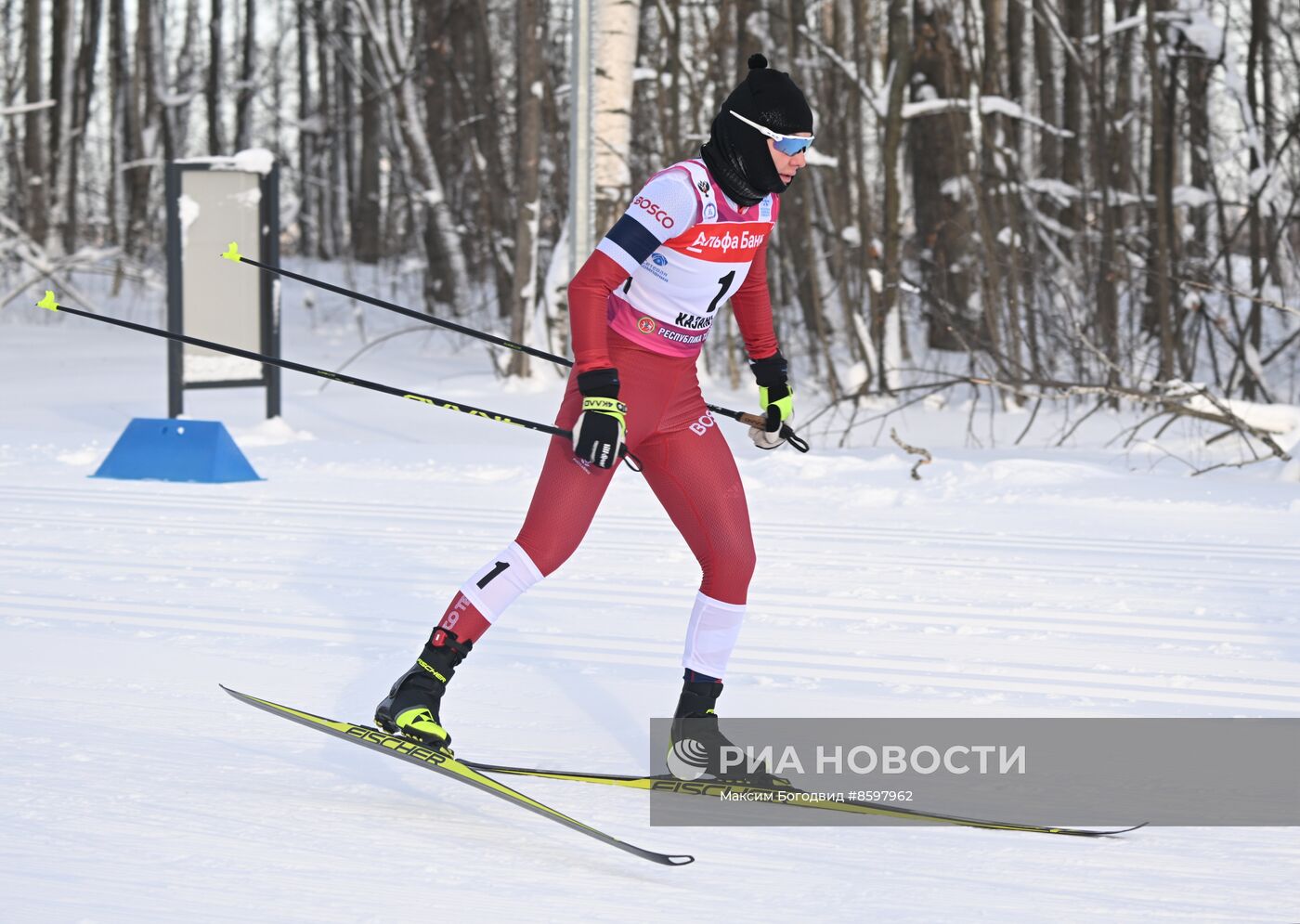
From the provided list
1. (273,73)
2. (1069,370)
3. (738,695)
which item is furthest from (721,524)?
(273,73)

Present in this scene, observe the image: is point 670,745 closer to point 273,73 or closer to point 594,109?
point 594,109

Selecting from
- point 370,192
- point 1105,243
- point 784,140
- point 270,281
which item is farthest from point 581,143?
point 370,192

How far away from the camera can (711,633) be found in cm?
361

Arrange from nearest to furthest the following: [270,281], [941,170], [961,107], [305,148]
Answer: [270,281], [961,107], [941,170], [305,148]

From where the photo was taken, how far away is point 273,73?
36312mm

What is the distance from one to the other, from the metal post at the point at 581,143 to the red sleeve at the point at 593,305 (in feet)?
25.3

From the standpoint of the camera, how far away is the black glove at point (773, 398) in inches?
154

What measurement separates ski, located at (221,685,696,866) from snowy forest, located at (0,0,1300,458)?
5.59 meters

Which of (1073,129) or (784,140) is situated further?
(1073,129)

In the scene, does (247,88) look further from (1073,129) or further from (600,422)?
(600,422)

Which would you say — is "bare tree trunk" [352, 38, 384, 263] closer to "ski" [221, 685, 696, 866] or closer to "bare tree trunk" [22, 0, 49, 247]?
"bare tree trunk" [22, 0, 49, 247]

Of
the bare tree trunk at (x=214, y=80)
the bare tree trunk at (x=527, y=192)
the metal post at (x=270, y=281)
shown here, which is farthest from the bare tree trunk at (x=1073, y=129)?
the bare tree trunk at (x=214, y=80)

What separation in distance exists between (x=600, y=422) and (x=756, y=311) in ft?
2.63

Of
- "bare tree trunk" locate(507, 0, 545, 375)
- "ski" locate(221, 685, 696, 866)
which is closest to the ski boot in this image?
"ski" locate(221, 685, 696, 866)
